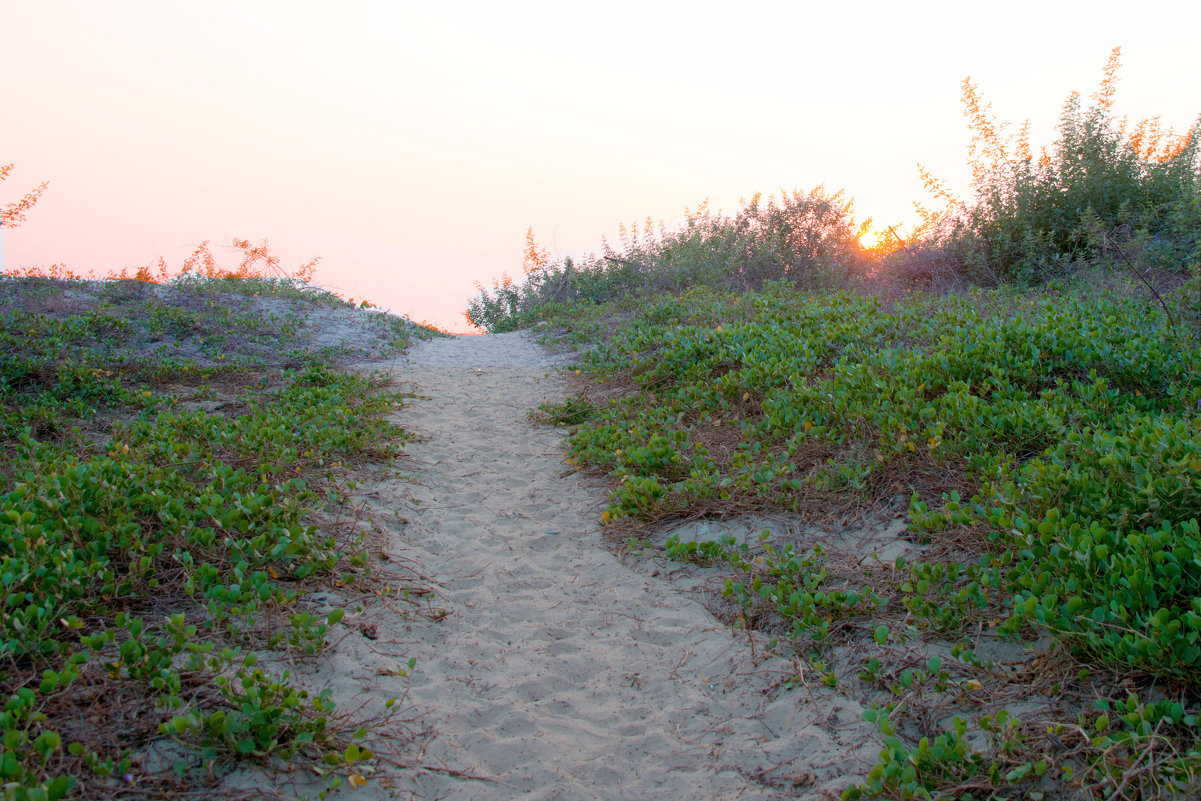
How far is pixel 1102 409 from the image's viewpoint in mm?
4727

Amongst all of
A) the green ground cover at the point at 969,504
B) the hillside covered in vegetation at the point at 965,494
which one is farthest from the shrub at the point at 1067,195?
the green ground cover at the point at 969,504

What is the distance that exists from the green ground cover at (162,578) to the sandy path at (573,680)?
424 millimetres

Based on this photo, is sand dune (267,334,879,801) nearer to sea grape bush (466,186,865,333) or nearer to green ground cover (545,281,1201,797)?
green ground cover (545,281,1201,797)

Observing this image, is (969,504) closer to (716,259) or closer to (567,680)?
(567,680)

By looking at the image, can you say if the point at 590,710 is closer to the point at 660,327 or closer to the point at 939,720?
the point at 939,720

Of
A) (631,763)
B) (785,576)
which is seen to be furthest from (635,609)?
(631,763)

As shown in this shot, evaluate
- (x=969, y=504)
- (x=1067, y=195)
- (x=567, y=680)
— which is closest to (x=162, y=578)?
(x=567, y=680)

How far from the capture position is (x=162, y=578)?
347 cm

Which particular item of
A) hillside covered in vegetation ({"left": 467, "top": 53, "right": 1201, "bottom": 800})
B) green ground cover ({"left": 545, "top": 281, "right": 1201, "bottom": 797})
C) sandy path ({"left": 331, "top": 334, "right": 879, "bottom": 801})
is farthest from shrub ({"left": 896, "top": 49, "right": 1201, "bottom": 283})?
sandy path ({"left": 331, "top": 334, "right": 879, "bottom": 801})

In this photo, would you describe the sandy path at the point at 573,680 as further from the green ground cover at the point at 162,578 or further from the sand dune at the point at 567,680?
the green ground cover at the point at 162,578

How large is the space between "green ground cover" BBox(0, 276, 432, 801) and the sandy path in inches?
16.7

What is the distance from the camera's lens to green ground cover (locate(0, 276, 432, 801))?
2.41 metres

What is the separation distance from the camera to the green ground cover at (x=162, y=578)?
94.7 inches

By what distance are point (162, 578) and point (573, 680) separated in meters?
2.09
